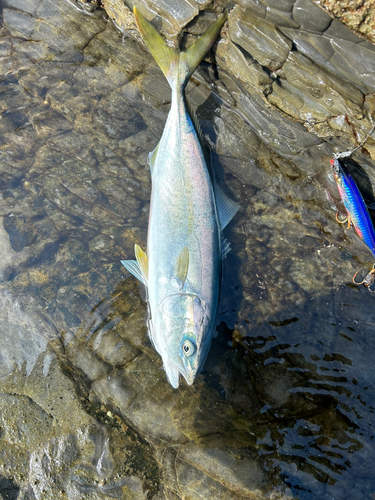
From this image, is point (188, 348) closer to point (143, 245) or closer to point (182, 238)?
point (182, 238)

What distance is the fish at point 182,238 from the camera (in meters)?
2.58

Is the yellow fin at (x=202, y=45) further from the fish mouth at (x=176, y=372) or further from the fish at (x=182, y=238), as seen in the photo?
the fish mouth at (x=176, y=372)

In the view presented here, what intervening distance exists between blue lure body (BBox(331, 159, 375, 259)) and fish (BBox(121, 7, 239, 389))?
1.00m

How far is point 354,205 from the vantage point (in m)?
2.99

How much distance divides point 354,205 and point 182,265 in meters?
1.72

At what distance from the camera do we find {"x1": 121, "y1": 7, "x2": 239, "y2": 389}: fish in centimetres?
258

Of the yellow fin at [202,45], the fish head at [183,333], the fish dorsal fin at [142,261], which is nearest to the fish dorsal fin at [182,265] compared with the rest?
the fish head at [183,333]

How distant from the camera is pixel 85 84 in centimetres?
376

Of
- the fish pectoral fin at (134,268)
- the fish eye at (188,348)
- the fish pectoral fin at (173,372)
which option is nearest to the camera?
the fish eye at (188,348)

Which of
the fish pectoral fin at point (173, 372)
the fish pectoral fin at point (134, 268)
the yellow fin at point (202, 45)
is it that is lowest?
the fish pectoral fin at point (173, 372)

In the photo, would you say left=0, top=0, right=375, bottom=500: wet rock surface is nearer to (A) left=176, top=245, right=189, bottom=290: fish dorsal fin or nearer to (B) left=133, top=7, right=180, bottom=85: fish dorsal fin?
(B) left=133, top=7, right=180, bottom=85: fish dorsal fin

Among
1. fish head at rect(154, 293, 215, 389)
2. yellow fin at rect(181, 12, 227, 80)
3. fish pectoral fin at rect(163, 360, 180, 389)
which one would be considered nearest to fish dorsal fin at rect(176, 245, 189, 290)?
fish head at rect(154, 293, 215, 389)

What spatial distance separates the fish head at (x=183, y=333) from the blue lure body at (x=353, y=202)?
1.68 metres

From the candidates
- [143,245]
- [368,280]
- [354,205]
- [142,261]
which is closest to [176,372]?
[142,261]
